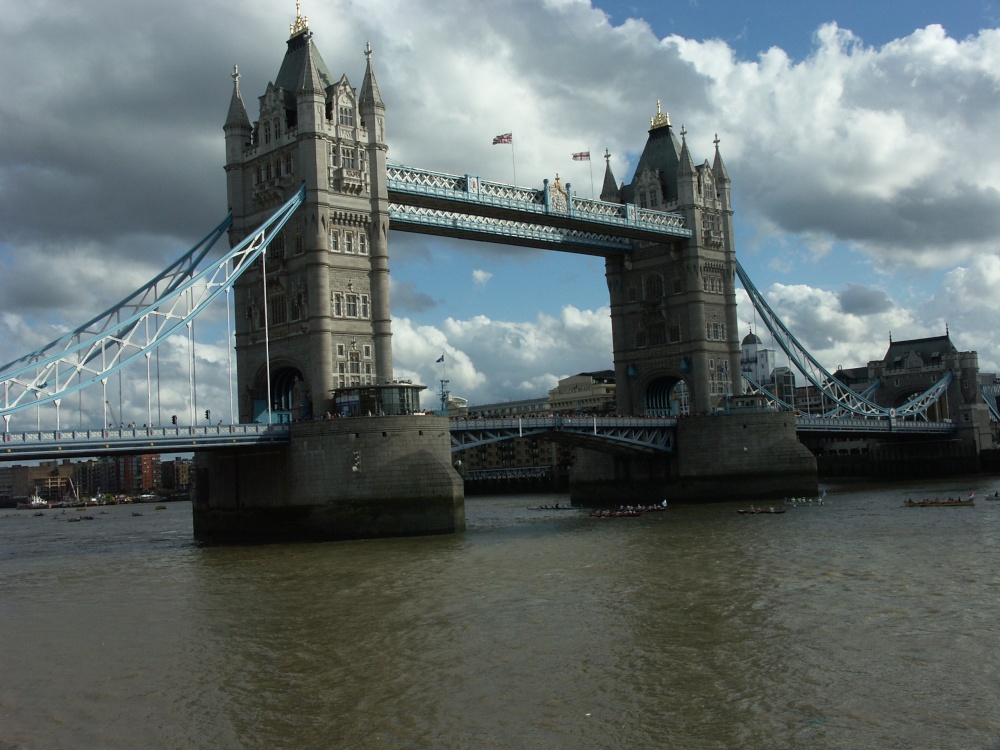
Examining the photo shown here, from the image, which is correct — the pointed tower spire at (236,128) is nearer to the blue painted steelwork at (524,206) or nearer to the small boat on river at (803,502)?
the blue painted steelwork at (524,206)

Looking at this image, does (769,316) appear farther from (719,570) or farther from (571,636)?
(571,636)

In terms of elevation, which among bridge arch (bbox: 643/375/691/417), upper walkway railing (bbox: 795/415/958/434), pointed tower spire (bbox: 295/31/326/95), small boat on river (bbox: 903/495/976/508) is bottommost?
small boat on river (bbox: 903/495/976/508)

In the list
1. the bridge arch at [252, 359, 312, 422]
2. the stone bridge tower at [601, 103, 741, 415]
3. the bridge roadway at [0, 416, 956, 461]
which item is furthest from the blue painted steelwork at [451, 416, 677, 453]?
the bridge arch at [252, 359, 312, 422]

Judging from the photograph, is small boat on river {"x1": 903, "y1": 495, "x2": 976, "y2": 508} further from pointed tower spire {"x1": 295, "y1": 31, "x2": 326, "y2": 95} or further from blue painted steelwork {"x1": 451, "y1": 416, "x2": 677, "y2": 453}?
pointed tower spire {"x1": 295, "y1": 31, "x2": 326, "y2": 95}

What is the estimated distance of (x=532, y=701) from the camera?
63.4 feet

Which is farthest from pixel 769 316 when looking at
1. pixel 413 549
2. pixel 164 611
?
pixel 164 611

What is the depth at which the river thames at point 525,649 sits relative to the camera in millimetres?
17891

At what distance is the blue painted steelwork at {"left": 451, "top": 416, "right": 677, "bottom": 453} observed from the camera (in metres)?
61.2

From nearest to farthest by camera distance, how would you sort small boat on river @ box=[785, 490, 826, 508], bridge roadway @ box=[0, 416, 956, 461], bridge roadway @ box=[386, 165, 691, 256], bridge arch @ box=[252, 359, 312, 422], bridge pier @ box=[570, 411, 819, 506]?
bridge roadway @ box=[0, 416, 956, 461] < bridge arch @ box=[252, 359, 312, 422] < bridge roadway @ box=[386, 165, 691, 256] < small boat on river @ box=[785, 490, 826, 508] < bridge pier @ box=[570, 411, 819, 506]

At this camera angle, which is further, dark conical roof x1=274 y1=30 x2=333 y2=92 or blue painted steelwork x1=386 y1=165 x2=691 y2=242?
blue painted steelwork x1=386 y1=165 x2=691 y2=242

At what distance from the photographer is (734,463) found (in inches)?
2876

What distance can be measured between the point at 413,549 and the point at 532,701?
85.5 feet

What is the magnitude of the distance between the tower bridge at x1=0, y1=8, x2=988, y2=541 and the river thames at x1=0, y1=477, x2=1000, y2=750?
318 inches

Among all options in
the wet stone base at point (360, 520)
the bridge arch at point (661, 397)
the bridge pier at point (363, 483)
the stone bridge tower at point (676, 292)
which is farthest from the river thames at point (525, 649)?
the bridge arch at point (661, 397)
